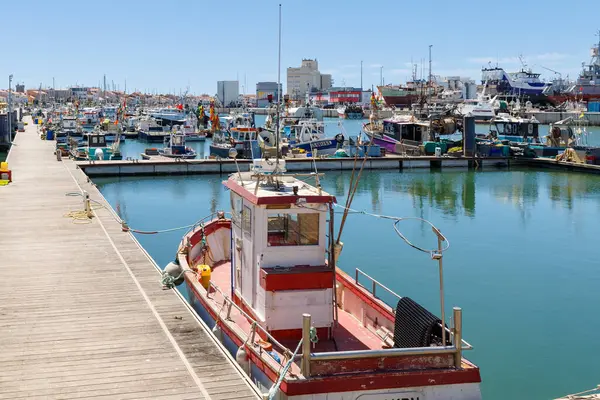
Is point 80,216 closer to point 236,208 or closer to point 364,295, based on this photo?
point 236,208

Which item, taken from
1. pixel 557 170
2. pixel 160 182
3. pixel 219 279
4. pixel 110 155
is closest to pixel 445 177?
pixel 557 170

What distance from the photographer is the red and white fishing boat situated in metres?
8.75

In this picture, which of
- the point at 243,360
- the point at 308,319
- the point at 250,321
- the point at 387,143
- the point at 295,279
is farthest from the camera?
the point at 387,143

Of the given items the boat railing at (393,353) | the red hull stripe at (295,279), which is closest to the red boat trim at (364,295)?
the red hull stripe at (295,279)

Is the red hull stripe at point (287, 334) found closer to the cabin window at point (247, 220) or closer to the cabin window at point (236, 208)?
the cabin window at point (247, 220)

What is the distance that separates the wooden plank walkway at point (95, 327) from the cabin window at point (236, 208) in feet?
5.68

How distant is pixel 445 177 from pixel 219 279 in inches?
1286

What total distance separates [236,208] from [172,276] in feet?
8.30

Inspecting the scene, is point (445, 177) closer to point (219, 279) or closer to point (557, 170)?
point (557, 170)

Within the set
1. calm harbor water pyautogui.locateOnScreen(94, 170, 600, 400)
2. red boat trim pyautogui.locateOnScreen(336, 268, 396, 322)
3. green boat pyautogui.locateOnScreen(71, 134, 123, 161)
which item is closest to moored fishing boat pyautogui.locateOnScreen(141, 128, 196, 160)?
green boat pyautogui.locateOnScreen(71, 134, 123, 161)

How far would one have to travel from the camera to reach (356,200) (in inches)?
1455

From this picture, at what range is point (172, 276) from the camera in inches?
555

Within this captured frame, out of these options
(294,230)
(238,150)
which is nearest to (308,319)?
(294,230)

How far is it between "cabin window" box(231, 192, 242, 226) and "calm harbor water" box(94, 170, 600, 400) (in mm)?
5352
